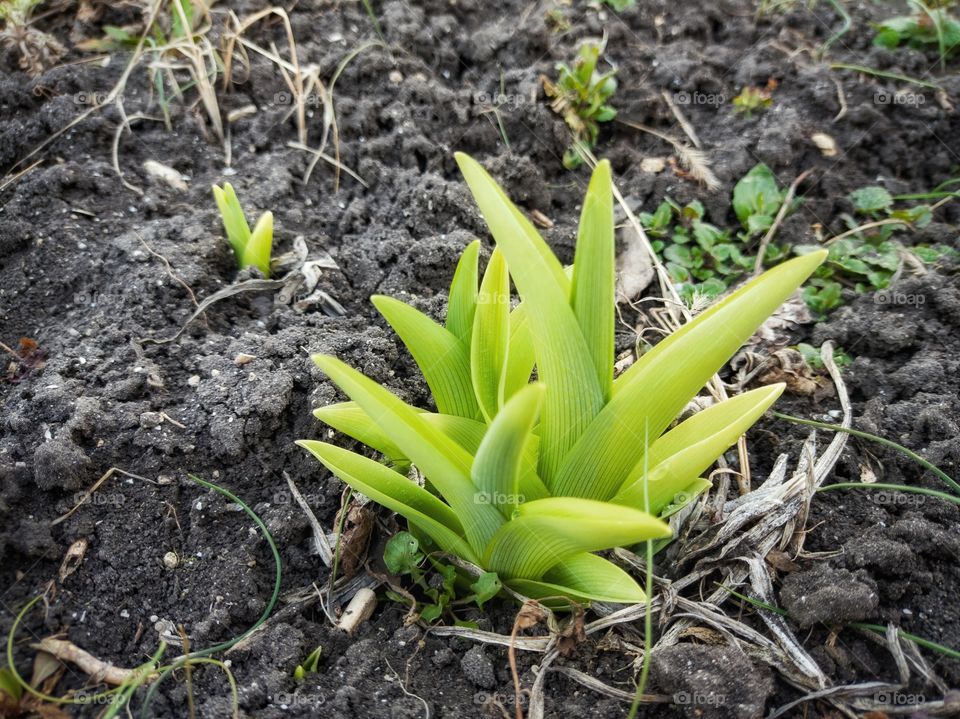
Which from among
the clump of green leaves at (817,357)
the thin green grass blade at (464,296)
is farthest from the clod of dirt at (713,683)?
the clump of green leaves at (817,357)

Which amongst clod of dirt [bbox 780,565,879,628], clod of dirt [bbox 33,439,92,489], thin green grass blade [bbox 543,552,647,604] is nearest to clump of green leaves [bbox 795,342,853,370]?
clod of dirt [bbox 780,565,879,628]

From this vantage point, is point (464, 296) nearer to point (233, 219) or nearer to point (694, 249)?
point (233, 219)

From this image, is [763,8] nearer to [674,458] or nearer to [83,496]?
[674,458]

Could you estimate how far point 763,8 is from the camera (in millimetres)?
3471

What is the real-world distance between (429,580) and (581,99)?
6.61ft

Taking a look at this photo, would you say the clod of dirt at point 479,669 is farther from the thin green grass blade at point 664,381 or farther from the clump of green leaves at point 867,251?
the clump of green leaves at point 867,251

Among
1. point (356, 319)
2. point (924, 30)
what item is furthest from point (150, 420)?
point (924, 30)

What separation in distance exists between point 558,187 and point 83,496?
1.94 metres

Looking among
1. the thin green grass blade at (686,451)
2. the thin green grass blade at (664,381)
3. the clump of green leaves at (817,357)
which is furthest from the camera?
the clump of green leaves at (817,357)

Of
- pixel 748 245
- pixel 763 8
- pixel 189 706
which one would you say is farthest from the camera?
pixel 763 8

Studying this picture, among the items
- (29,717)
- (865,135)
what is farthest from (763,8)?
(29,717)

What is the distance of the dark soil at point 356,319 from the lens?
172 cm

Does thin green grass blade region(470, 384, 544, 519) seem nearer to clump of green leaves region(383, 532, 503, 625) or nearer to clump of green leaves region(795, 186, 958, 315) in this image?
clump of green leaves region(383, 532, 503, 625)

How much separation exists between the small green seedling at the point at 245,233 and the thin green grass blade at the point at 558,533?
48.9 inches
